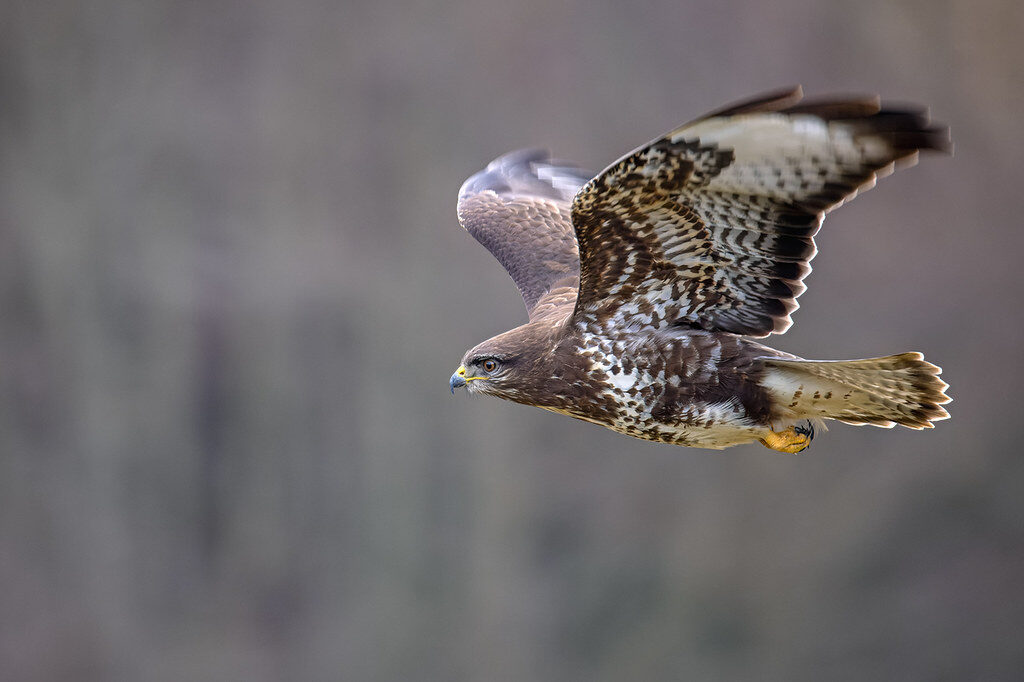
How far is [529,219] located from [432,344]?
3110 mm

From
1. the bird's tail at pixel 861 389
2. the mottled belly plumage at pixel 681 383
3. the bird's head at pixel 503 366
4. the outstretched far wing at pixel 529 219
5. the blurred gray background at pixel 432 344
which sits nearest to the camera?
the bird's tail at pixel 861 389

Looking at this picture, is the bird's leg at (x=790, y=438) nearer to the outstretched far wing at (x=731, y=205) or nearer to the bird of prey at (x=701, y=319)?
the bird of prey at (x=701, y=319)

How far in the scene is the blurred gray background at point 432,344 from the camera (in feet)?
24.1

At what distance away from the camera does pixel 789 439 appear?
11.4ft

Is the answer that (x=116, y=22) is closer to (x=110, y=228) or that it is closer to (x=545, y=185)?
(x=110, y=228)

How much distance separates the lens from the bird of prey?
9.58 ft

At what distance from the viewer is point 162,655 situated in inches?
313

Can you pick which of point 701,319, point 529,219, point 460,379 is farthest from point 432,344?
point 701,319

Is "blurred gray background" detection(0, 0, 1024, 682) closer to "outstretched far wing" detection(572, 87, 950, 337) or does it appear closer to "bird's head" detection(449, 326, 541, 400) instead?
"bird's head" detection(449, 326, 541, 400)

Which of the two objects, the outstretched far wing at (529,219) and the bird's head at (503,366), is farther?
the outstretched far wing at (529,219)

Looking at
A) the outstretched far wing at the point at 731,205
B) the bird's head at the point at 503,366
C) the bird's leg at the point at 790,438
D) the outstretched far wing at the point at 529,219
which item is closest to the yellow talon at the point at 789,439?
the bird's leg at the point at 790,438

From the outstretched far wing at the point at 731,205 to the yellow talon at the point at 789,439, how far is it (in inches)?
12.7

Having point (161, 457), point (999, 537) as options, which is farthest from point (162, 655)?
point (999, 537)

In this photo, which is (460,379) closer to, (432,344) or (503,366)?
(503,366)
